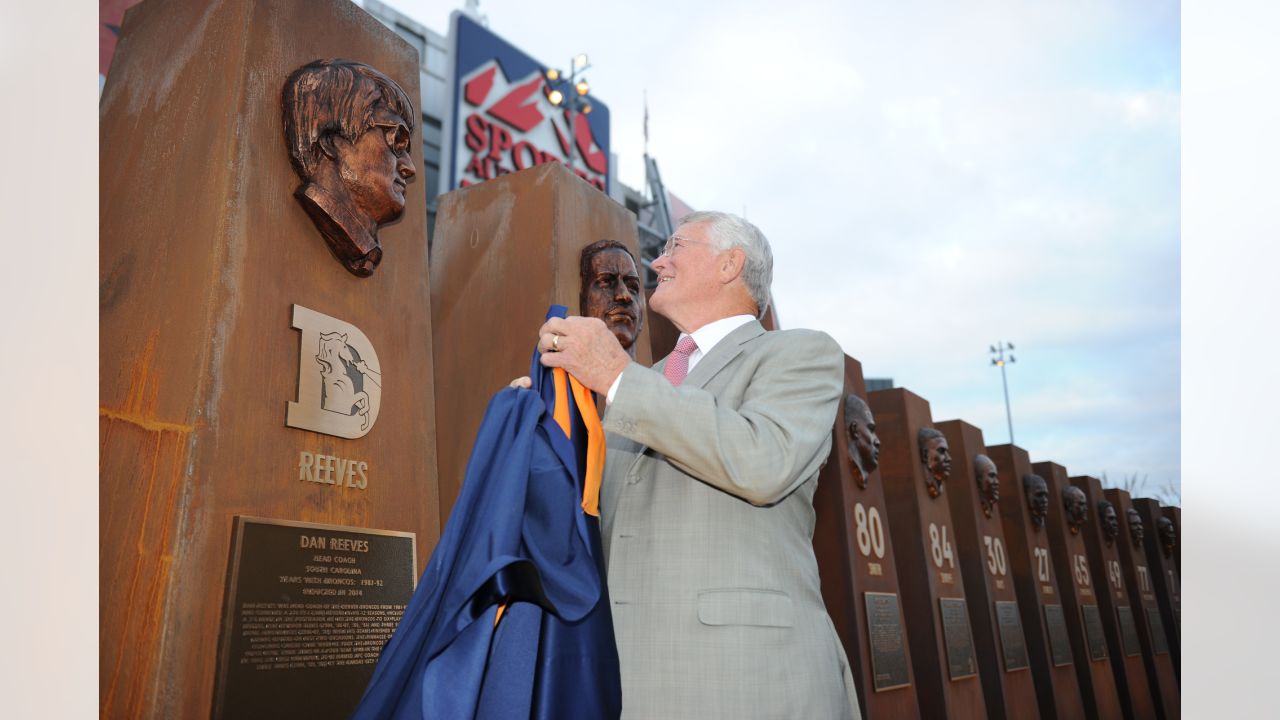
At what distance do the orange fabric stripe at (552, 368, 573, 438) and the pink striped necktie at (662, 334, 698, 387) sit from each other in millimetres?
238

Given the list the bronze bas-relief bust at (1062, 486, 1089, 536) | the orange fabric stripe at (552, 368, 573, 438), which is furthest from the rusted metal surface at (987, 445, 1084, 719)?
the orange fabric stripe at (552, 368, 573, 438)

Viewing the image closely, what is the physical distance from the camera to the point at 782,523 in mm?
1850

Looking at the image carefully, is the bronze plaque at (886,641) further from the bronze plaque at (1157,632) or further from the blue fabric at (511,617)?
the bronze plaque at (1157,632)

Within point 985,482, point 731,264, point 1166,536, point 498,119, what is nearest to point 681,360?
point 731,264

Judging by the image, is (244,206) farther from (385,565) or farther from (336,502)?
(385,565)

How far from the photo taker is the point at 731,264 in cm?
211

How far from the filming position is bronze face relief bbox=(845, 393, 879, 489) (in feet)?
18.1

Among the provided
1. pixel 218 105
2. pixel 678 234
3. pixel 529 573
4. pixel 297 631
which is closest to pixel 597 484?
pixel 529 573

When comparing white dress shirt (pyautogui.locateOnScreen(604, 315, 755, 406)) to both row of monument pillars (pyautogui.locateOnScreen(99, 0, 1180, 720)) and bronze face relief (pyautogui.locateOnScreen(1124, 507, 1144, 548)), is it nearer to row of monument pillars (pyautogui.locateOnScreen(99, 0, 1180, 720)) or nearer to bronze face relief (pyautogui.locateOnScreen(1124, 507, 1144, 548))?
row of monument pillars (pyautogui.locateOnScreen(99, 0, 1180, 720))

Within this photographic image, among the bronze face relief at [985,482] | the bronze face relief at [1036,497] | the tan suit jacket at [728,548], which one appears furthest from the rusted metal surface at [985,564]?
the tan suit jacket at [728,548]
